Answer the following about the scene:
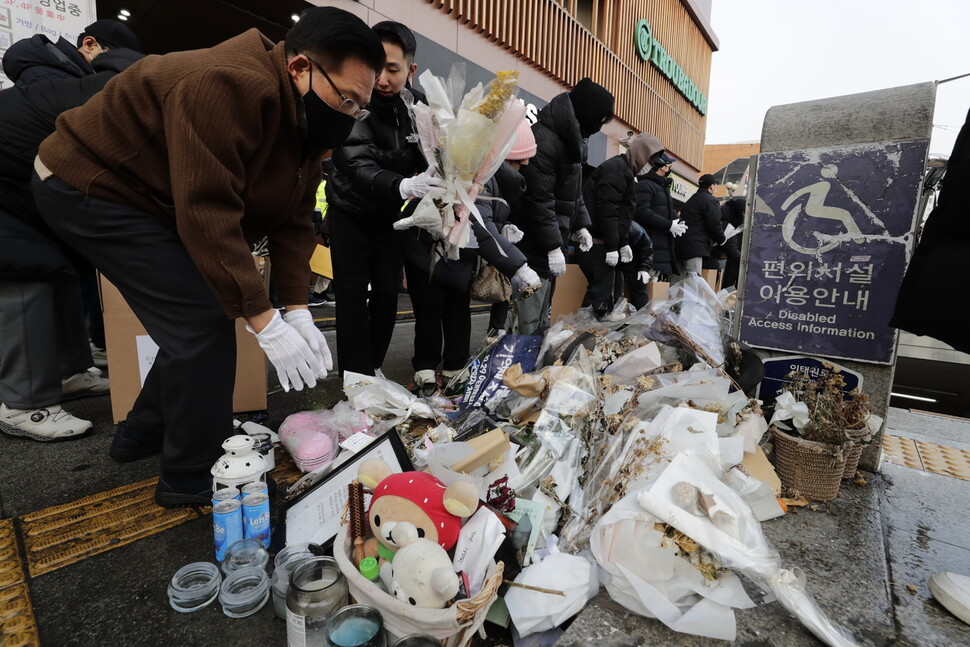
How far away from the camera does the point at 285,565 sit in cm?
133

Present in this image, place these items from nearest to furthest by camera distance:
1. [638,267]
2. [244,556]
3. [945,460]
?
[244,556]
[945,460]
[638,267]

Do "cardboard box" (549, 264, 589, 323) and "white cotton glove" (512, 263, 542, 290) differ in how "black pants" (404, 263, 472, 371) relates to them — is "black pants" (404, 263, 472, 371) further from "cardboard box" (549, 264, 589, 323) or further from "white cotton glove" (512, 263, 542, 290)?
"cardboard box" (549, 264, 589, 323)

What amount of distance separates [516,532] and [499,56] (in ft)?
26.7

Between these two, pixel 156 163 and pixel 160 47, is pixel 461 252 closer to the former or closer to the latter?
pixel 156 163

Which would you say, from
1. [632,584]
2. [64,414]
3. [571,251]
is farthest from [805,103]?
[64,414]

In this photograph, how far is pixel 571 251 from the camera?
16.9 feet

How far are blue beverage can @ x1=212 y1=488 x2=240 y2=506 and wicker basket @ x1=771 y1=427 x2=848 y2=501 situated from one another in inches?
81.5

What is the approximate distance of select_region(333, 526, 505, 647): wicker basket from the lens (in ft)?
3.24

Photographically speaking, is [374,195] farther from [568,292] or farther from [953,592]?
[568,292]

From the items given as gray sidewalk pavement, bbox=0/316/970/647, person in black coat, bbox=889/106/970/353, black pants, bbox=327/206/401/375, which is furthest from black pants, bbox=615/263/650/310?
person in black coat, bbox=889/106/970/353

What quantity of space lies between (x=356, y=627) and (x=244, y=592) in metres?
0.47

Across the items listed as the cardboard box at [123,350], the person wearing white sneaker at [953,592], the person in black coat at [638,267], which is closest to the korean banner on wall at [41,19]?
the cardboard box at [123,350]

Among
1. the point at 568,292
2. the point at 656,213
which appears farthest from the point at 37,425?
the point at 656,213

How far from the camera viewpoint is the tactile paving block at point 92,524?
4.93 feet
